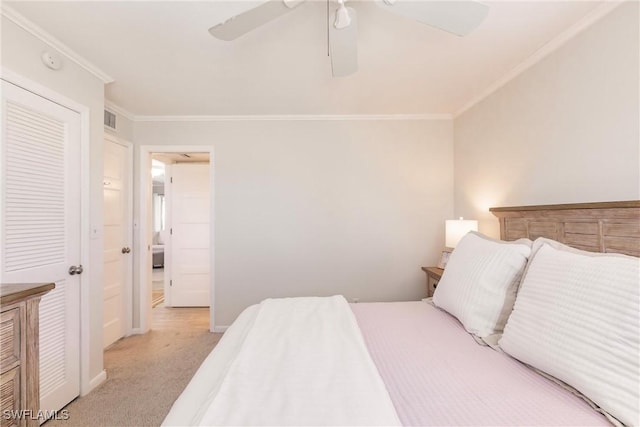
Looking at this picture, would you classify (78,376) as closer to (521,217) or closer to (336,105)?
Result: (336,105)

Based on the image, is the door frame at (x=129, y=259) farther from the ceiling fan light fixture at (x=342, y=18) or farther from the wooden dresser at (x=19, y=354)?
the ceiling fan light fixture at (x=342, y=18)

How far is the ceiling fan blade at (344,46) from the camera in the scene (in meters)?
1.33

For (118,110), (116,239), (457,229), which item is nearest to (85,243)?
(116,239)

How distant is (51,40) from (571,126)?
323 centimetres

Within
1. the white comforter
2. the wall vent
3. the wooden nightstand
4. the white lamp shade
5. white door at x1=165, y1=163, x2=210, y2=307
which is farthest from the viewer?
white door at x1=165, y1=163, x2=210, y2=307

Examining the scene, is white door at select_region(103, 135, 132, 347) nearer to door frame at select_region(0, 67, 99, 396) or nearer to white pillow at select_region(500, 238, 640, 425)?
door frame at select_region(0, 67, 99, 396)

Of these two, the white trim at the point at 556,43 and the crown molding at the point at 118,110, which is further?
the crown molding at the point at 118,110

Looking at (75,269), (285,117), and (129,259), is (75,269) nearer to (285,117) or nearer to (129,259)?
(129,259)

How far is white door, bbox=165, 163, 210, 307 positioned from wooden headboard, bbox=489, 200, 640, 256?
12.4ft

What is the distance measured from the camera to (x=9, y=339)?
1055 mm

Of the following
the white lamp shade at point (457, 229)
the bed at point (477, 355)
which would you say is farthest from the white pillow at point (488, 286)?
the white lamp shade at point (457, 229)

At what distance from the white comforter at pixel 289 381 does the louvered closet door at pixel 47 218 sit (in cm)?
132

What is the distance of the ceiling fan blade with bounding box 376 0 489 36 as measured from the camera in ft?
3.75

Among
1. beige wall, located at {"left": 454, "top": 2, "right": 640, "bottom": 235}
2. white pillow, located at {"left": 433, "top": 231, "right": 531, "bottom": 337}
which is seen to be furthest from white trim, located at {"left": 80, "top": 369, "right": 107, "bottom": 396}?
beige wall, located at {"left": 454, "top": 2, "right": 640, "bottom": 235}
